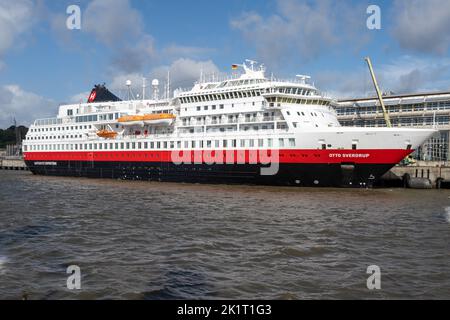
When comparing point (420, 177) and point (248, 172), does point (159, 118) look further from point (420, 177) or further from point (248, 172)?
point (420, 177)

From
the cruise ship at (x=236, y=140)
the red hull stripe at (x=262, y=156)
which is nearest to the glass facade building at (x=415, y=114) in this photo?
the cruise ship at (x=236, y=140)

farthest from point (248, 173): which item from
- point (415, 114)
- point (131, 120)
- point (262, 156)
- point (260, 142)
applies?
point (415, 114)

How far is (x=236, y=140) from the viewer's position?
33500mm

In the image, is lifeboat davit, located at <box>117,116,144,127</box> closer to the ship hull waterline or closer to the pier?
the ship hull waterline

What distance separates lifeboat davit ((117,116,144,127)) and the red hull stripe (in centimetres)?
302

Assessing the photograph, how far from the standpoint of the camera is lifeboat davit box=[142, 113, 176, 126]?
128 feet

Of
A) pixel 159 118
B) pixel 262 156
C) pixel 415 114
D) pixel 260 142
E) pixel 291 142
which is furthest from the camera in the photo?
pixel 415 114

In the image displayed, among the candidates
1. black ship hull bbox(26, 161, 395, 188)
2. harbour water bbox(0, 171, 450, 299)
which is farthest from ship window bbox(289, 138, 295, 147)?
harbour water bbox(0, 171, 450, 299)

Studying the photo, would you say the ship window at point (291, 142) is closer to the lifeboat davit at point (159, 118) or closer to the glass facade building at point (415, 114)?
the lifeboat davit at point (159, 118)

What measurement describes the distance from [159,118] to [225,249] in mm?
27744

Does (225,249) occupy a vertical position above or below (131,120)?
below

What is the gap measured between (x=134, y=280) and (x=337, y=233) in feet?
27.6
